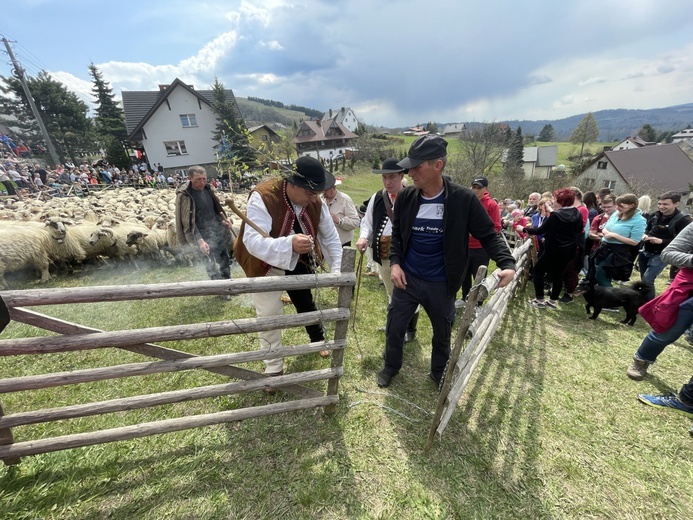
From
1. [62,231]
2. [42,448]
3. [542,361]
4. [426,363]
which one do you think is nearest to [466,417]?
[426,363]

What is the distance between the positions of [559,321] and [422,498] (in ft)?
13.5

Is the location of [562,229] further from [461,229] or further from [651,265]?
[461,229]

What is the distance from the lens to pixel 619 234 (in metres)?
4.82

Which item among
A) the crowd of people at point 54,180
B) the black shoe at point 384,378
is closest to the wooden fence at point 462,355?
the black shoe at point 384,378

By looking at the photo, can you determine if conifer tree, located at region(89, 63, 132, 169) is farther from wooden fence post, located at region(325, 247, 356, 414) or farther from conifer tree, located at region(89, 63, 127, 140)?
wooden fence post, located at region(325, 247, 356, 414)

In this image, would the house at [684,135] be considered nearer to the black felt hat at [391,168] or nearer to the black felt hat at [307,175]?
the black felt hat at [391,168]

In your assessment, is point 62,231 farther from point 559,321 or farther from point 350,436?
point 559,321

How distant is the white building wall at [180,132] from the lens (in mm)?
26875

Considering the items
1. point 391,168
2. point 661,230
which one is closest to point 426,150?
point 391,168

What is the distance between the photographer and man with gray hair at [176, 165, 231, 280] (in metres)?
4.69

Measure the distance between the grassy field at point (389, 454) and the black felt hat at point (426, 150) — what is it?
2.49 meters

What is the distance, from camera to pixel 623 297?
4688 millimetres

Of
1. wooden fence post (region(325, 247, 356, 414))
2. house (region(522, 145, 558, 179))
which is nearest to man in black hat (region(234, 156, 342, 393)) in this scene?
wooden fence post (region(325, 247, 356, 414))

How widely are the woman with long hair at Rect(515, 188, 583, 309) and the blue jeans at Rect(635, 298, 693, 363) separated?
5.81ft
